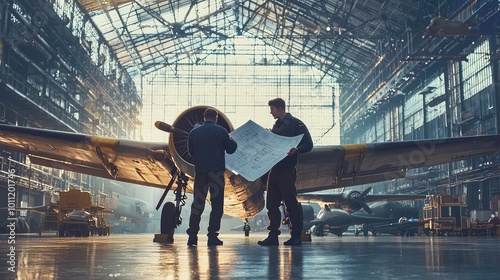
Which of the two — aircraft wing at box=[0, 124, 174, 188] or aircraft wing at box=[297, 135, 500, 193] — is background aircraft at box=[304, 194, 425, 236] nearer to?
aircraft wing at box=[297, 135, 500, 193]

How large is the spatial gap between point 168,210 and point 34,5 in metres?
30.0

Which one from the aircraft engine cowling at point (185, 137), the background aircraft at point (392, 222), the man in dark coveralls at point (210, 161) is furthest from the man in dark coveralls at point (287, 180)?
the background aircraft at point (392, 222)

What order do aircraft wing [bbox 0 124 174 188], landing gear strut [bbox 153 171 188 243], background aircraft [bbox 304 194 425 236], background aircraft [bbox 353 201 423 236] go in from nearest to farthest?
landing gear strut [bbox 153 171 188 243] → aircraft wing [bbox 0 124 174 188] → background aircraft [bbox 353 201 423 236] → background aircraft [bbox 304 194 425 236]

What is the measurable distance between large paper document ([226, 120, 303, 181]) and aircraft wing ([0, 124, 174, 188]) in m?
3.13

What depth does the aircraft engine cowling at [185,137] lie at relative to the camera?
934 centimetres

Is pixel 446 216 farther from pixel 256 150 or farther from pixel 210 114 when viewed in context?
pixel 256 150

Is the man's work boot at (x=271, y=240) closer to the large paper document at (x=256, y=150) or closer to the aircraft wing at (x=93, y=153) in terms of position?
the large paper document at (x=256, y=150)

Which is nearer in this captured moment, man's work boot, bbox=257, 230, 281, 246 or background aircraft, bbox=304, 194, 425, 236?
man's work boot, bbox=257, 230, 281, 246

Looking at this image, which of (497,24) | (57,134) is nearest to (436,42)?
(497,24)

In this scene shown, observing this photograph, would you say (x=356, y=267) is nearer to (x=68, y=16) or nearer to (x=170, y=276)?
(x=170, y=276)

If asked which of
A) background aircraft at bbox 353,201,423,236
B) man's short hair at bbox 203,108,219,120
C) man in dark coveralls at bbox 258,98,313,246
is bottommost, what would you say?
background aircraft at bbox 353,201,423,236

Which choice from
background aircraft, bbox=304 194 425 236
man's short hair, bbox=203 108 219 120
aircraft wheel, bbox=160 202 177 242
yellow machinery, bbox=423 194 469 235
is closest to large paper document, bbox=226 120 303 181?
man's short hair, bbox=203 108 219 120

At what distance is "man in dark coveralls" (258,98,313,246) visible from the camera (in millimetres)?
7676

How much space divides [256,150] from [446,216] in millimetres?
22532
